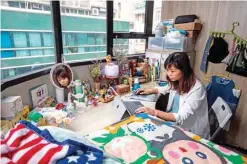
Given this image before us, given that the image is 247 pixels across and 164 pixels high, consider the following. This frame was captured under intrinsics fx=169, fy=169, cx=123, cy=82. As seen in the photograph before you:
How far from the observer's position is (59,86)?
1.42m

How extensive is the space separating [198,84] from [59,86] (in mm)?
1111

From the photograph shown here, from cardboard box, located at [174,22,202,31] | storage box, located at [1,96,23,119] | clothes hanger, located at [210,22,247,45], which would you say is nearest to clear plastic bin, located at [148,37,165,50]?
cardboard box, located at [174,22,202,31]

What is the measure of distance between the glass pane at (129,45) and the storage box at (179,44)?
48 cm

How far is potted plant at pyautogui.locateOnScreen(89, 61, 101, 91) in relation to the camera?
171cm

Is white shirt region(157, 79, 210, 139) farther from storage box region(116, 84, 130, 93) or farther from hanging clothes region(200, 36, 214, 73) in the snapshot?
hanging clothes region(200, 36, 214, 73)

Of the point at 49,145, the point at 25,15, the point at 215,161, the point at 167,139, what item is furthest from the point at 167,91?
the point at 25,15

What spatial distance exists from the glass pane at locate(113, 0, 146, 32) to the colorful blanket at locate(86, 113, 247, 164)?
58.4 inches


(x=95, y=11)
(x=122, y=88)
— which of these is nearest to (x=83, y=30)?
(x=95, y=11)

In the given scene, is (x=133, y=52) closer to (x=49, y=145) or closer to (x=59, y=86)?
(x=59, y=86)

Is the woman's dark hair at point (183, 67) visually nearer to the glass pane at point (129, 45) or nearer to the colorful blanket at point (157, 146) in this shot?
the colorful blanket at point (157, 146)

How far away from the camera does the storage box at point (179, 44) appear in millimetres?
1991

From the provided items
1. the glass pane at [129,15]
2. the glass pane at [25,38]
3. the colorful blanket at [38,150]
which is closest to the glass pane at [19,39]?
the glass pane at [25,38]

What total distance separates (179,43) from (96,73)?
41.7 inches

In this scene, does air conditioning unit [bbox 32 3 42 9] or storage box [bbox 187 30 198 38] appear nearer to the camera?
air conditioning unit [bbox 32 3 42 9]
